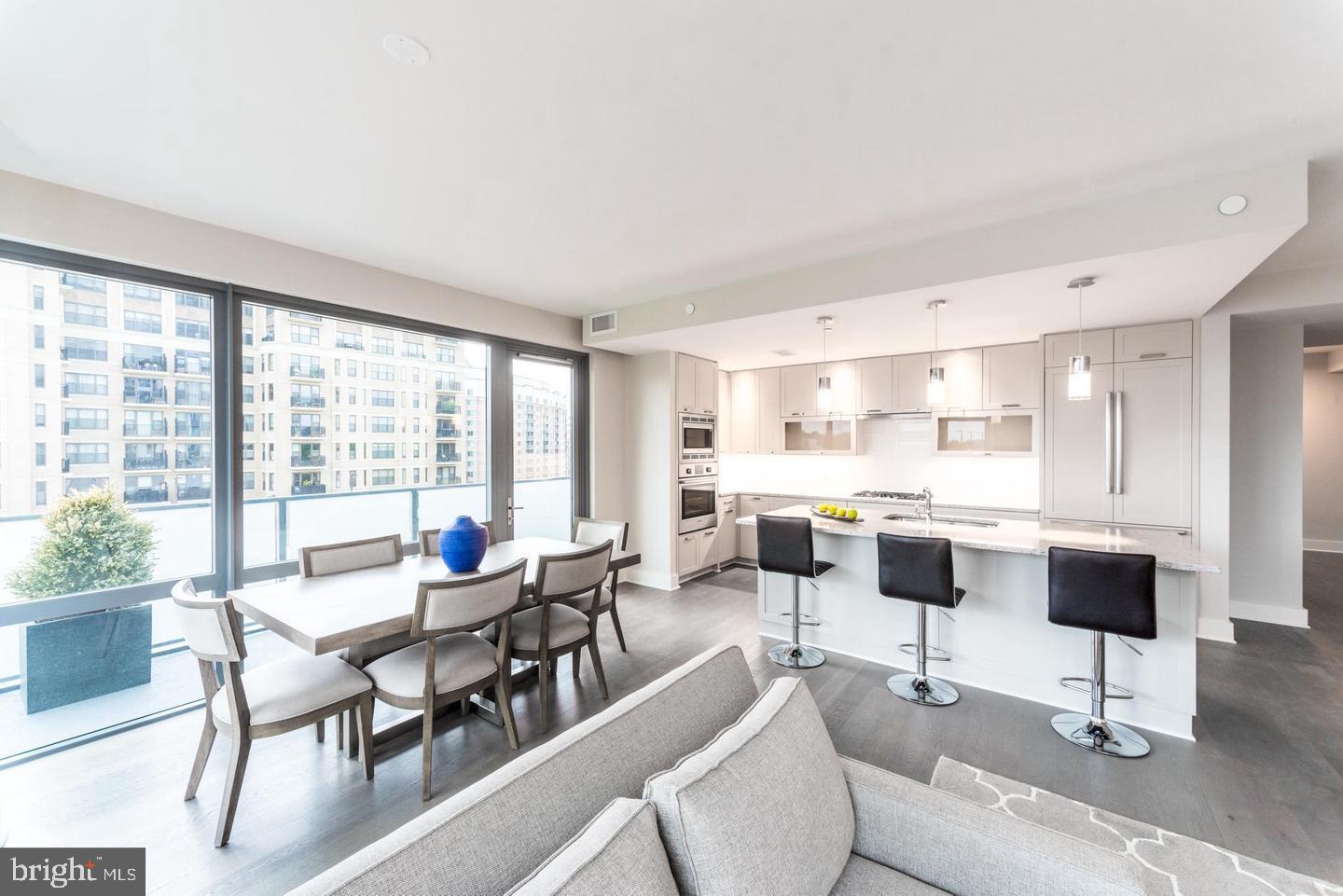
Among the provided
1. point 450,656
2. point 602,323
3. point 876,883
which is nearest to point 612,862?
point 876,883

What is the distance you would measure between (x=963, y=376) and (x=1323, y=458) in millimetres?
5823

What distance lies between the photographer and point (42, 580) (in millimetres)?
2633

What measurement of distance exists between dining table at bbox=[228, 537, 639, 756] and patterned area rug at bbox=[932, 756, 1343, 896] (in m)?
2.14

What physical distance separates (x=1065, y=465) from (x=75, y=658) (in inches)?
261

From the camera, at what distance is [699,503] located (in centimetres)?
585

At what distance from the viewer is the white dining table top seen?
2.07m

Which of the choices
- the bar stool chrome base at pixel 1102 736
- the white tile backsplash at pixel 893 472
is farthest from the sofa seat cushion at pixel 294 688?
the white tile backsplash at pixel 893 472

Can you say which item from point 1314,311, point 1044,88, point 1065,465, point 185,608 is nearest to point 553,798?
point 185,608

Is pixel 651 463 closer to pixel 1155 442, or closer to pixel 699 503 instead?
pixel 699 503

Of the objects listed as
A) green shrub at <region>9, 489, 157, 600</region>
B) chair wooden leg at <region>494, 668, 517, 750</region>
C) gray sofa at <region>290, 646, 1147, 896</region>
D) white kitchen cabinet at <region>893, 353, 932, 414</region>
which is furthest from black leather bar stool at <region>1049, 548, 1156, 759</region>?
green shrub at <region>9, 489, 157, 600</region>

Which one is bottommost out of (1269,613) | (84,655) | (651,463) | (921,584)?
(1269,613)

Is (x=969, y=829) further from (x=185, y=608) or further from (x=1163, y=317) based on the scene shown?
(x=1163, y=317)

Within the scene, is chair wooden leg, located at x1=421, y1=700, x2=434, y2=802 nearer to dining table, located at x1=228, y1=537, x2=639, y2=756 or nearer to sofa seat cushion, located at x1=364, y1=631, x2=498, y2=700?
sofa seat cushion, located at x1=364, y1=631, x2=498, y2=700

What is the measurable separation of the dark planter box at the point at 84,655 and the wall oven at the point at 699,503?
4000 millimetres
